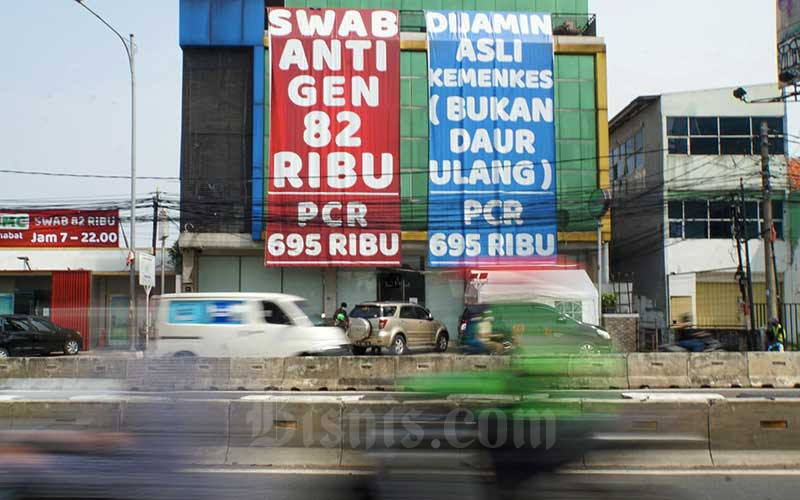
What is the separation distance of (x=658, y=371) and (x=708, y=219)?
65.1 feet

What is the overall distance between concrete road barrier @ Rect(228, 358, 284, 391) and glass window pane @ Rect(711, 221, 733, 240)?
959 inches

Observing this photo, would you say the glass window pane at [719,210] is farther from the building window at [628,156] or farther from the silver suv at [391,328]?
the silver suv at [391,328]

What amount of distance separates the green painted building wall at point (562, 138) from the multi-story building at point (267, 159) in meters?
0.04

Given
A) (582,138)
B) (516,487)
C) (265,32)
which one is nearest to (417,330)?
(582,138)

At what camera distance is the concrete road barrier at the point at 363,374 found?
15.7 m

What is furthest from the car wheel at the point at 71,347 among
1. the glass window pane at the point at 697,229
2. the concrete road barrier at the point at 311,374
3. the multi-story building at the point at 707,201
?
the glass window pane at the point at 697,229

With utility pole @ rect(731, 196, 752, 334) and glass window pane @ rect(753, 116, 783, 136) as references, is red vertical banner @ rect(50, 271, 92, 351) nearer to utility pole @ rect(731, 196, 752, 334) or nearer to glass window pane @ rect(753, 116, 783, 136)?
utility pole @ rect(731, 196, 752, 334)

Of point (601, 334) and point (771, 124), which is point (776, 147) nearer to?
point (771, 124)

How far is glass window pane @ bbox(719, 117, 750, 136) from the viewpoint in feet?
112

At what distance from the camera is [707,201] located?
109 feet

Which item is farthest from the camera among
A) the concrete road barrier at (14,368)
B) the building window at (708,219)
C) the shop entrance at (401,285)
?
the building window at (708,219)

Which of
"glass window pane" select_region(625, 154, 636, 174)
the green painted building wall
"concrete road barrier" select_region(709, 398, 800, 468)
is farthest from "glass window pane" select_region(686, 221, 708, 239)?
"concrete road barrier" select_region(709, 398, 800, 468)

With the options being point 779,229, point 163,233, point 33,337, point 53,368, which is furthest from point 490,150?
point 53,368

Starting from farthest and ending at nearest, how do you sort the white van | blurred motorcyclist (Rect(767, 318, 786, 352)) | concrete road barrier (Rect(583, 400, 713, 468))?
blurred motorcyclist (Rect(767, 318, 786, 352)) → the white van → concrete road barrier (Rect(583, 400, 713, 468))
